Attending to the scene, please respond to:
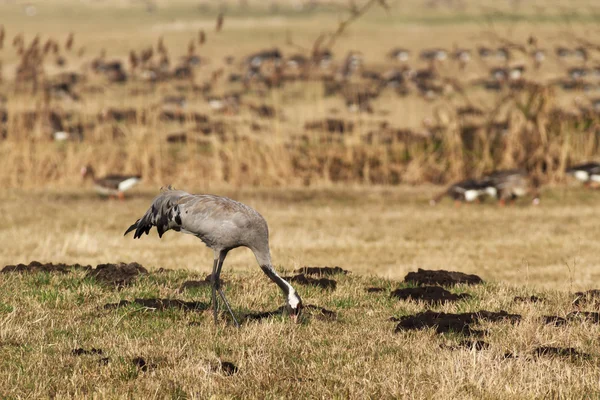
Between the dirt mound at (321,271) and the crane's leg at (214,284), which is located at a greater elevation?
the crane's leg at (214,284)

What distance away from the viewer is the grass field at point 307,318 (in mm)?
6754

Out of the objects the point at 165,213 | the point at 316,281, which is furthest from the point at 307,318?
the point at 316,281

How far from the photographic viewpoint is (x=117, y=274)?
10.7 meters

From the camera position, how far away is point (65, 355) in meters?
7.32

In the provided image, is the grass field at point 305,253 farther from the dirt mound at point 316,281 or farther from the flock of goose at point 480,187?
the flock of goose at point 480,187

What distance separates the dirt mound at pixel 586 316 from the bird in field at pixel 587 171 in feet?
36.6

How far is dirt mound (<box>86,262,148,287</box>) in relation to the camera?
1037cm

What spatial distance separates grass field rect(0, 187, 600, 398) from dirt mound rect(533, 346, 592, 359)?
0.30 ft

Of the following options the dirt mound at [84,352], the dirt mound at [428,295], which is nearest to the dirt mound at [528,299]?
the dirt mound at [428,295]

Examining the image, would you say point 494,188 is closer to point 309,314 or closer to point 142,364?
point 309,314

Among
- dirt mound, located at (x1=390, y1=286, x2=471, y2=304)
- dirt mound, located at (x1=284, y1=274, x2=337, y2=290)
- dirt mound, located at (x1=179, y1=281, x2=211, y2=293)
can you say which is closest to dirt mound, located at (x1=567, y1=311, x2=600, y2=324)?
dirt mound, located at (x1=390, y1=286, x2=471, y2=304)

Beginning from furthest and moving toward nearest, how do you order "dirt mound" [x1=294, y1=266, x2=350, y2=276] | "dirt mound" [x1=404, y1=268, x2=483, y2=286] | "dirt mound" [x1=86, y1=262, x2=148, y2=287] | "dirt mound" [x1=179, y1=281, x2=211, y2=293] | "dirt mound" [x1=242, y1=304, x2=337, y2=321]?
1. "dirt mound" [x1=294, y1=266, x2=350, y2=276]
2. "dirt mound" [x1=404, y1=268, x2=483, y2=286]
3. "dirt mound" [x1=86, y1=262, x2=148, y2=287]
4. "dirt mound" [x1=179, y1=281, x2=211, y2=293]
5. "dirt mound" [x1=242, y1=304, x2=337, y2=321]

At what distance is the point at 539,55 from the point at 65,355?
148ft

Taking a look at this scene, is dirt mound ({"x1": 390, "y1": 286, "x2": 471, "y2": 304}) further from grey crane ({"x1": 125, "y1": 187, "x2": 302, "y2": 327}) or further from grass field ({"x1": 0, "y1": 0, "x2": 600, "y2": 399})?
grey crane ({"x1": 125, "y1": 187, "x2": 302, "y2": 327})
